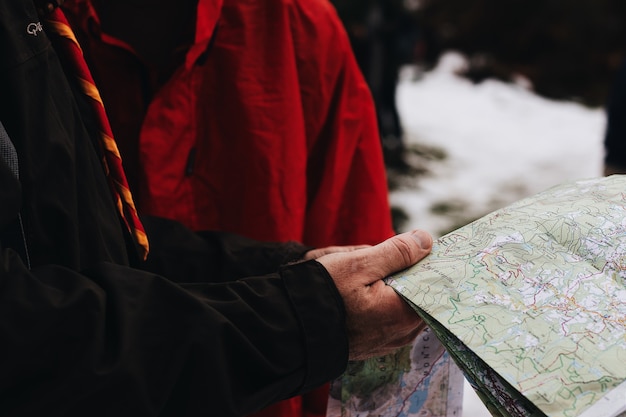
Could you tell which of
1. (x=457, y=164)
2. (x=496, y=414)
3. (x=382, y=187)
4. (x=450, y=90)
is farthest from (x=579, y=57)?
(x=496, y=414)

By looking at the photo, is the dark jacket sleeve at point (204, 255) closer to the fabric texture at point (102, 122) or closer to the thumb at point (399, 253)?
the fabric texture at point (102, 122)

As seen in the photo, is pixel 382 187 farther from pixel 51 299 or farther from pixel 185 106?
pixel 51 299

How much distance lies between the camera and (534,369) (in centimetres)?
98

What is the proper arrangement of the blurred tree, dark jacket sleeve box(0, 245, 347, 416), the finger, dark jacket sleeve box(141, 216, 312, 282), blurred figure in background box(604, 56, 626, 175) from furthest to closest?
the blurred tree, blurred figure in background box(604, 56, 626, 175), dark jacket sleeve box(141, 216, 312, 282), the finger, dark jacket sleeve box(0, 245, 347, 416)

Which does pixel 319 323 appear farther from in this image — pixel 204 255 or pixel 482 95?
pixel 482 95

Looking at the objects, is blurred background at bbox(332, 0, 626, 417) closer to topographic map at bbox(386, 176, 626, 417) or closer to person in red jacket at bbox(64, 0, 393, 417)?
person in red jacket at bbox(64, 0, 393, 417)

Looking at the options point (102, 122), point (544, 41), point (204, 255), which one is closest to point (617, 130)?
point (204, 255)

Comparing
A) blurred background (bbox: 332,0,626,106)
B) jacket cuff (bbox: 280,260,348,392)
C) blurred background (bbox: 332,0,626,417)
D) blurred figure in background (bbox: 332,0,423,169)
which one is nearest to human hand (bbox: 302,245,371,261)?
jacket cuff (bbox: 280,260,348,392)

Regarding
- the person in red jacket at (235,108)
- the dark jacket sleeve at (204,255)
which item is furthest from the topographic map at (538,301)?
the person in red jacket at (235,108)

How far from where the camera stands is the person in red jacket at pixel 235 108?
60.0 inches

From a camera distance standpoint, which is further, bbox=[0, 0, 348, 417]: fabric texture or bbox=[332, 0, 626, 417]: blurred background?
bbox=[332, 0, 626, 417]: blurred background

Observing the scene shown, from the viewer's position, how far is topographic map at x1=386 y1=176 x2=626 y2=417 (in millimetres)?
961

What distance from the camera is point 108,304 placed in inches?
38.3

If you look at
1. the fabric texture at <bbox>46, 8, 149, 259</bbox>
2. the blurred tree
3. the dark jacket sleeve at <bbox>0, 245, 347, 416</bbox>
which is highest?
the fabric texture at <bbox>46, 8, 149, 259</bbox>
